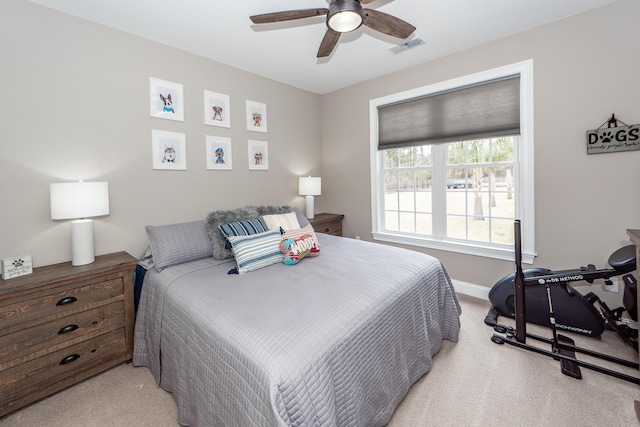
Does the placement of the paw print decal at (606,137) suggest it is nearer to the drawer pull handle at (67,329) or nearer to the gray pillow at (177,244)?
the gray pillow at (177,244)

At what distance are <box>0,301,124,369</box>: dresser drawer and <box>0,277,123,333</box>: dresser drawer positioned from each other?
6cm

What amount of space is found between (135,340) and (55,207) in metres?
1.12

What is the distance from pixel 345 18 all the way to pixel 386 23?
40 centimetres

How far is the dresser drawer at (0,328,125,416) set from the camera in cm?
166

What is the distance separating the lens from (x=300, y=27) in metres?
2.43

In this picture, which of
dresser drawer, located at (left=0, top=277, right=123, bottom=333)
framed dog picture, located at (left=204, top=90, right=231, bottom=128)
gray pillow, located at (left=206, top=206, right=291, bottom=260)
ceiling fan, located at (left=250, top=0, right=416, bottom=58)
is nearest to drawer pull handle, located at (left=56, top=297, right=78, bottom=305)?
dresser drawer, located at (left=0, top=277, right=123, bottom=333)

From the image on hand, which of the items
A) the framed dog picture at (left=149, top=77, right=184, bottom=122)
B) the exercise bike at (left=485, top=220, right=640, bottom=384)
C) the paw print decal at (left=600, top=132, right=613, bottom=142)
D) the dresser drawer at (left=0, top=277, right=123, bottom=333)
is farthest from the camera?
the framed dog picture at (left=149, top=77, right=184, bottom=122)

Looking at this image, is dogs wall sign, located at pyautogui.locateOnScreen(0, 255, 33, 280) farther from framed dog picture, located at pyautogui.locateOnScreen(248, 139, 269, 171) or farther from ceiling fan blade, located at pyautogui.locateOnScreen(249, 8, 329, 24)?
ceiling fan blade, located at pyautogui.locateOnScreen(249, 8, 329, 24)

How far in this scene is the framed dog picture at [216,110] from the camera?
2.98m

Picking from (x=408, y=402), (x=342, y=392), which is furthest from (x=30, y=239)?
(x=408, y=402)

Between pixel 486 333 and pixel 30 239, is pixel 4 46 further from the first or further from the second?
pixel 486 333

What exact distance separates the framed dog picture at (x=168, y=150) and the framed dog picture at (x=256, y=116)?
0.85m

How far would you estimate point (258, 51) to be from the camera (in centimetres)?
286

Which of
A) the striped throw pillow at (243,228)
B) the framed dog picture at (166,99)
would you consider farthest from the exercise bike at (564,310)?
the framed dog picture at (166,99)
